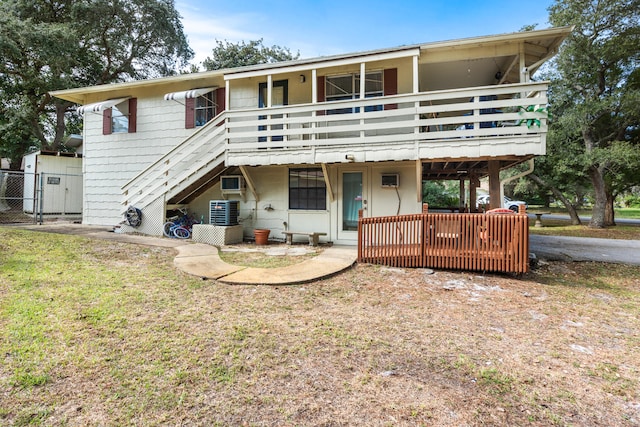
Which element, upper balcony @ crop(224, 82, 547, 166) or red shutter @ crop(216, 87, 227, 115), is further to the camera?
red shutter @ crop(216, 87, 227, 115)

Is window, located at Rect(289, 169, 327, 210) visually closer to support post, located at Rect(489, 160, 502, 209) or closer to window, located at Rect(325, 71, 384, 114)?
window, located at Rect(325, 71, 384, 114)

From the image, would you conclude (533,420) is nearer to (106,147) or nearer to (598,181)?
(106,147)

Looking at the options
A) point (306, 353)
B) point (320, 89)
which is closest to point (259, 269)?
point (306, 353)

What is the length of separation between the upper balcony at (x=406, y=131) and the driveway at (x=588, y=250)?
3.36 m

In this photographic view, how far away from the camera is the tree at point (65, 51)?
13484 millimetres

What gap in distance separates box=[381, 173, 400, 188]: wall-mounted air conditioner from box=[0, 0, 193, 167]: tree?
15.4 m

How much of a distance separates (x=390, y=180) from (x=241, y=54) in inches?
767

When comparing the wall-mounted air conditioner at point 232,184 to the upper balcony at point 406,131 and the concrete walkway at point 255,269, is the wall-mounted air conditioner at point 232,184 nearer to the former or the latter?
the upper balcony at point 406,131

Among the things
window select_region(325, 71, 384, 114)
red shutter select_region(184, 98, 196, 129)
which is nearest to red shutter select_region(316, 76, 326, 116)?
window select_region(325, 71, 384, 114)

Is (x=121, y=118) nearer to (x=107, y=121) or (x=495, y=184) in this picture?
(x=107, y=121)

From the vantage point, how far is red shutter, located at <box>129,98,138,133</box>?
1057 cm

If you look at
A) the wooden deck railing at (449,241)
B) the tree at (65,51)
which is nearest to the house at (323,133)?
the wooden deck railing at (449,241)

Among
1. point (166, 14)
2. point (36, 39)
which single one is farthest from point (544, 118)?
point (166, 14)

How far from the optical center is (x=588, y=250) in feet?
29.2
